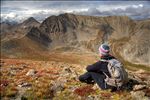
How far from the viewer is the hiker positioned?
16891 mm

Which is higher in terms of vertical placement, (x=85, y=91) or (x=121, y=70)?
(x=121, y=70)

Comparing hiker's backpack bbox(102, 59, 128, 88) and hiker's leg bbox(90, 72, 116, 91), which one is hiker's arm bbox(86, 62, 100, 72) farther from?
hiker's backpack bbox(102, 59, 128, 88)

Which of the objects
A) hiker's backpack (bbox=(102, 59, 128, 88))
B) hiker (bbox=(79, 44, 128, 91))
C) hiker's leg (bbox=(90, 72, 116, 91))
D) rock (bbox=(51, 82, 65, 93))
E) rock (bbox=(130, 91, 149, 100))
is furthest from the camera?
→ rock (bbox=(51, 82, 65, 93))

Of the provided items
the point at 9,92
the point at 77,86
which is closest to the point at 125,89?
the point at 77,86

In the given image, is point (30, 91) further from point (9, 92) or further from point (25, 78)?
point (25, 78)

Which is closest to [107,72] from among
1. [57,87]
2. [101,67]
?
[101,67]

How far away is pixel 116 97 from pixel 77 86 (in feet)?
10.9

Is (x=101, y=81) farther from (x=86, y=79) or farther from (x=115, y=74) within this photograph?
(x=86, y=79)

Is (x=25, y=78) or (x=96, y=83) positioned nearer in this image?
(x=96, y=83)

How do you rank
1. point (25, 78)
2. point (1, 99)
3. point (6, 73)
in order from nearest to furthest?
1. point (1, 99)
2. point (25, 78)
3. point (6, 73)

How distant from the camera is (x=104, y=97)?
17.0 m

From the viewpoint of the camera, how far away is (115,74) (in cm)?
1677

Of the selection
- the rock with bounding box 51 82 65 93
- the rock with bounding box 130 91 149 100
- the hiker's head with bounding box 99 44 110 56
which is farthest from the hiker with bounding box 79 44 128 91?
the rock with bounding box 51 82 65 93

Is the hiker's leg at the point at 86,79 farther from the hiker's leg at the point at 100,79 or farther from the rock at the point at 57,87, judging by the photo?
the rock at the point at 57,87
